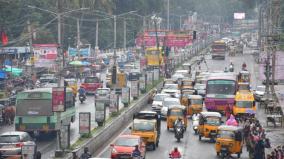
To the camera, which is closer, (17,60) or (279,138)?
(279,138)

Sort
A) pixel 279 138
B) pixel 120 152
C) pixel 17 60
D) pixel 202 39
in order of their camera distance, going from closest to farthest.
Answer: pixel 120 152 < pixel 279 138 < pixel 17 60 < pixel 202 39

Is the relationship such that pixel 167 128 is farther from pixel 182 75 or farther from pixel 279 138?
pixel 182 75

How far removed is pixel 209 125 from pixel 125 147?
10.5 meters

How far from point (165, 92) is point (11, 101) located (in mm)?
15783

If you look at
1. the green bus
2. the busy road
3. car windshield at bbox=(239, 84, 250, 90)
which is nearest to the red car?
the busy road

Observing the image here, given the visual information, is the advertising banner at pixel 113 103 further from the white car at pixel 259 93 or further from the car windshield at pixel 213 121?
the white car at pixel 259 93

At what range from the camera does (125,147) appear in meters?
35.4

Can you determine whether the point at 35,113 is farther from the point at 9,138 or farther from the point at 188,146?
the point at 188,146

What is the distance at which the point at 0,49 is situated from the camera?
81.6m

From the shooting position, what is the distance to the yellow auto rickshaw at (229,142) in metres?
38.7

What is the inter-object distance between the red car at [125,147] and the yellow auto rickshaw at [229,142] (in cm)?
480

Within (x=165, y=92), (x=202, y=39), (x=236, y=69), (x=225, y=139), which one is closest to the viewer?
(x=225, y=139)

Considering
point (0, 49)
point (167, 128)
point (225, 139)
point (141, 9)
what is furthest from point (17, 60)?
point (141, 9)

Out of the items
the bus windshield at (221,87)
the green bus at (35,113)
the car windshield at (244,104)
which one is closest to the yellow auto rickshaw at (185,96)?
the bus windshield at (221,87)
